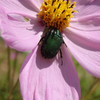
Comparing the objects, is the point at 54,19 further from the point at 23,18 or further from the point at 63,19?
the point at 23,18

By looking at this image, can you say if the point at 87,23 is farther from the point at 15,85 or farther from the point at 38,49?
the point at 15,85

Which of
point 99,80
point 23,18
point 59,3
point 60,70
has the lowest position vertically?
point 99,80

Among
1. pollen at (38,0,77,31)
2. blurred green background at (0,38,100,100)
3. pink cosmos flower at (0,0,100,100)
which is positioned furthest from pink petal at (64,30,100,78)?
blurred green background at (0,38,100,100)

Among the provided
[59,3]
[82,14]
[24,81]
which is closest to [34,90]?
[24,81]

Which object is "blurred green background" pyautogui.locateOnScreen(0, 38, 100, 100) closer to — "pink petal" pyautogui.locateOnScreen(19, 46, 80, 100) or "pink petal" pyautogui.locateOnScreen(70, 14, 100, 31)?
"pink petal" pyautogui.locateOnScreen(19, 46, 80, 100)

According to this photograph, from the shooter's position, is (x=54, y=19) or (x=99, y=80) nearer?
(x=54, y=19)

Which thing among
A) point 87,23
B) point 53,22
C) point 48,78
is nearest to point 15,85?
point 48,78
